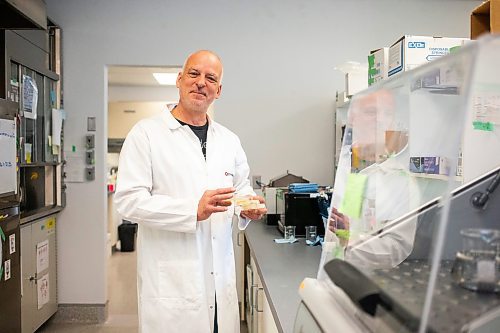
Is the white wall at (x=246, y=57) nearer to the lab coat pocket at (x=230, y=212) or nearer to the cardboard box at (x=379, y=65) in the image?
the cardboard box at (x=379, y=65)

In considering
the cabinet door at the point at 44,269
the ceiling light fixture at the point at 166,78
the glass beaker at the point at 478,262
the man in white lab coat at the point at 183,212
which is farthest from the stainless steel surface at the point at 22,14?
the ceiling light fixture at the point at 166,78

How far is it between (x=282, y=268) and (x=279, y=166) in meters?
1.78

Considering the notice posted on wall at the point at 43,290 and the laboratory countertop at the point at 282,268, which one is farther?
the notice posted on wall at the point at 43,290

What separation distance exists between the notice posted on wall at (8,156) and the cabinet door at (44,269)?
2.58 feet

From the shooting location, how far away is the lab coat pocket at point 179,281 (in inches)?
68.8

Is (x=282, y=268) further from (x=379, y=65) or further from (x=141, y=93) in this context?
(x=141, y=93)

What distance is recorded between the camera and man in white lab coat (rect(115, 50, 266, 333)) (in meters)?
1.70

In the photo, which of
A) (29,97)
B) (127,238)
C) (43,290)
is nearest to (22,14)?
(29,97)

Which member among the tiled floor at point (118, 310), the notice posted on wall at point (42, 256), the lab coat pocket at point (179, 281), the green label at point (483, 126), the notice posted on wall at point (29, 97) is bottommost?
the tiled floor at point (118, 310)

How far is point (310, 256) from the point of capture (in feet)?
7.06

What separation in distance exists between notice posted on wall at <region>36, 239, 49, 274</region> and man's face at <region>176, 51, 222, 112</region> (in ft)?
6.14

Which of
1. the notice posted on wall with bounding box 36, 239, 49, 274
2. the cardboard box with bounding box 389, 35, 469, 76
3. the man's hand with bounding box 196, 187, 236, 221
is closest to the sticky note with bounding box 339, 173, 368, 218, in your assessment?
the man's hand with bounding box 196, 187, 236, 221

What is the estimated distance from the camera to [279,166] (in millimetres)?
3615

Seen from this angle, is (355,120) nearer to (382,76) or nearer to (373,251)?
(373,251)
